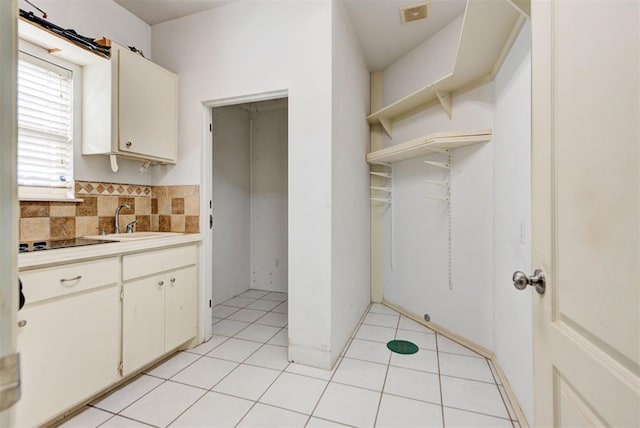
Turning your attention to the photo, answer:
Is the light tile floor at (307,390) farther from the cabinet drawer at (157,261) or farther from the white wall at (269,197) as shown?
the white wall at (269,197)

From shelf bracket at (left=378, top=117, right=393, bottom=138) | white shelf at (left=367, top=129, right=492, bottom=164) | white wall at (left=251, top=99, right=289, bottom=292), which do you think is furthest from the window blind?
shelf bracket at (left=378, top=117, right=393, bottom=138)

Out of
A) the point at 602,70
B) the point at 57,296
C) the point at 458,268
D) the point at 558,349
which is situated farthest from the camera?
the point at 458,268

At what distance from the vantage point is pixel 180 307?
88.6 inches

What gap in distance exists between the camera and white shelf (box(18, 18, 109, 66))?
1.70 metres

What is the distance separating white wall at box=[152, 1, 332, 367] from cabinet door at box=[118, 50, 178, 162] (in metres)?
0.43

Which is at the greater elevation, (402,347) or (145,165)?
(145,165)

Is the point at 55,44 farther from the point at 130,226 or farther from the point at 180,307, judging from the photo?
the point at 180,307

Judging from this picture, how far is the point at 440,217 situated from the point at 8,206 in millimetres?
2765

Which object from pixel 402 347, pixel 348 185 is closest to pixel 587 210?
pixel 348 185

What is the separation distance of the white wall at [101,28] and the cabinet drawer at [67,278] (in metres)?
0.91

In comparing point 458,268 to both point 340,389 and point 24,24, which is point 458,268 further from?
point 24,24

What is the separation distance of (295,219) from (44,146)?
179 cm

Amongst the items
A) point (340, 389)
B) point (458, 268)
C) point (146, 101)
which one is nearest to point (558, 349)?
point (340, 389)

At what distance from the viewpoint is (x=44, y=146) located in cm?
199
